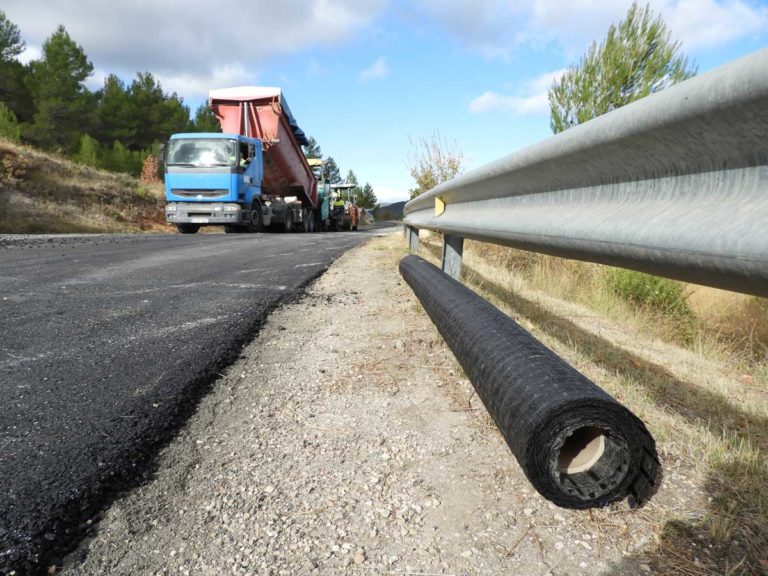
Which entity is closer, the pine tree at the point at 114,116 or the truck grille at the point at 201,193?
the truck grille at the point at 201,193

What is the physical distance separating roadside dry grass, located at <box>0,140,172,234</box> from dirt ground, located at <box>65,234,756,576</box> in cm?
1489

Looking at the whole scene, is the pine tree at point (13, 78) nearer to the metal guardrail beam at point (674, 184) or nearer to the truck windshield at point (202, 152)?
the truck windshield at point (202, 152)

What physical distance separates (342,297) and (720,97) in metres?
2.89

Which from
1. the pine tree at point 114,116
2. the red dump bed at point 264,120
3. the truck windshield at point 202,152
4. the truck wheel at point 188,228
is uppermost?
the pine tree at point 114,116

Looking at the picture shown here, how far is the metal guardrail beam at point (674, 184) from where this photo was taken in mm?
941

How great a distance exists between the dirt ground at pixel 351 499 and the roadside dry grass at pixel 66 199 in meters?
14.9

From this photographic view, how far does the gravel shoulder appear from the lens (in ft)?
3.45

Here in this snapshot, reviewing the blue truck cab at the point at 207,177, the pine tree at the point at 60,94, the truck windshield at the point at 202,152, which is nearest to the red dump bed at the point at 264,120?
the blue truck cab at the point at 207,177

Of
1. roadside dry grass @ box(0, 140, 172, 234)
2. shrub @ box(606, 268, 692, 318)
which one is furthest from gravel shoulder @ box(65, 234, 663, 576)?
roadside dry grass @ box(0, 140, 172, 234)

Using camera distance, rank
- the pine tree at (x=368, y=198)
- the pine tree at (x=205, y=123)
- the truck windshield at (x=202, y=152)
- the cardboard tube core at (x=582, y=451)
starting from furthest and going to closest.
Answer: the pine tree at (x=368, y=198)
the pine tree at (x=205, y=123)
the truck windshield at (x=202, y=152)
the cardboard tube core at (x=582, y=451)

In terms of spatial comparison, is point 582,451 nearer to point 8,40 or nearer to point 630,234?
point 630,234

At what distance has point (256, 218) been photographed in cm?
1535

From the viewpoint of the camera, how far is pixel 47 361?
2045mm

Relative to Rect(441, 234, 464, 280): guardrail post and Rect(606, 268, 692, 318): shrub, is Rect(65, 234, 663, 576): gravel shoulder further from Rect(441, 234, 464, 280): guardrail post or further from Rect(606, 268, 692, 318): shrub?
Rect(606, 268, 692, 318): shrub
